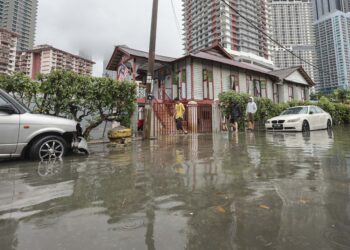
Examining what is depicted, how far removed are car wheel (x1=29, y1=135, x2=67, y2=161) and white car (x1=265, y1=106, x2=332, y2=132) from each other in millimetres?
10813

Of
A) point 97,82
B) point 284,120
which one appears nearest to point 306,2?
point 284,120

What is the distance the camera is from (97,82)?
30.1ft

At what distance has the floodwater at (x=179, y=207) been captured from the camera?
178 centimetres

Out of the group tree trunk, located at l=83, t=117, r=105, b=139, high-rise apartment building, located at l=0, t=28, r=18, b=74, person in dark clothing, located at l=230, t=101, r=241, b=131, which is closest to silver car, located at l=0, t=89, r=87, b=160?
tree trunk, located at l=83, t=117, r=105, b=139

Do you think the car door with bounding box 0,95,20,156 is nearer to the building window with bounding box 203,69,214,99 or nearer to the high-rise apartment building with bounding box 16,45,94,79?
the building window with bounding box 203,69,214,99

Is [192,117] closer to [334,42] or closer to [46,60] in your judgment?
[334,42]

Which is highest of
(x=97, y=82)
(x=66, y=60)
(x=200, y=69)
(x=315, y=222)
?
(x=66, y=60)

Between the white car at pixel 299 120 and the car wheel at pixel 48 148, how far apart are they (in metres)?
10.8

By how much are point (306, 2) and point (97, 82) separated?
4388 inches

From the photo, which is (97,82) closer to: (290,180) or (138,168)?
(138,168)

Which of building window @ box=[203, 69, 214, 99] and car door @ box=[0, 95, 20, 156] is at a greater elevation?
building window @ box=[203, 69, 214, 99]

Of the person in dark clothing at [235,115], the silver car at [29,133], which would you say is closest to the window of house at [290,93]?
the person in dark clothing at [235,115]

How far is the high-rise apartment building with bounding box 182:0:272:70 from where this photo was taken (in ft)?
336

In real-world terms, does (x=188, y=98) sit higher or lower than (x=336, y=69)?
lower
